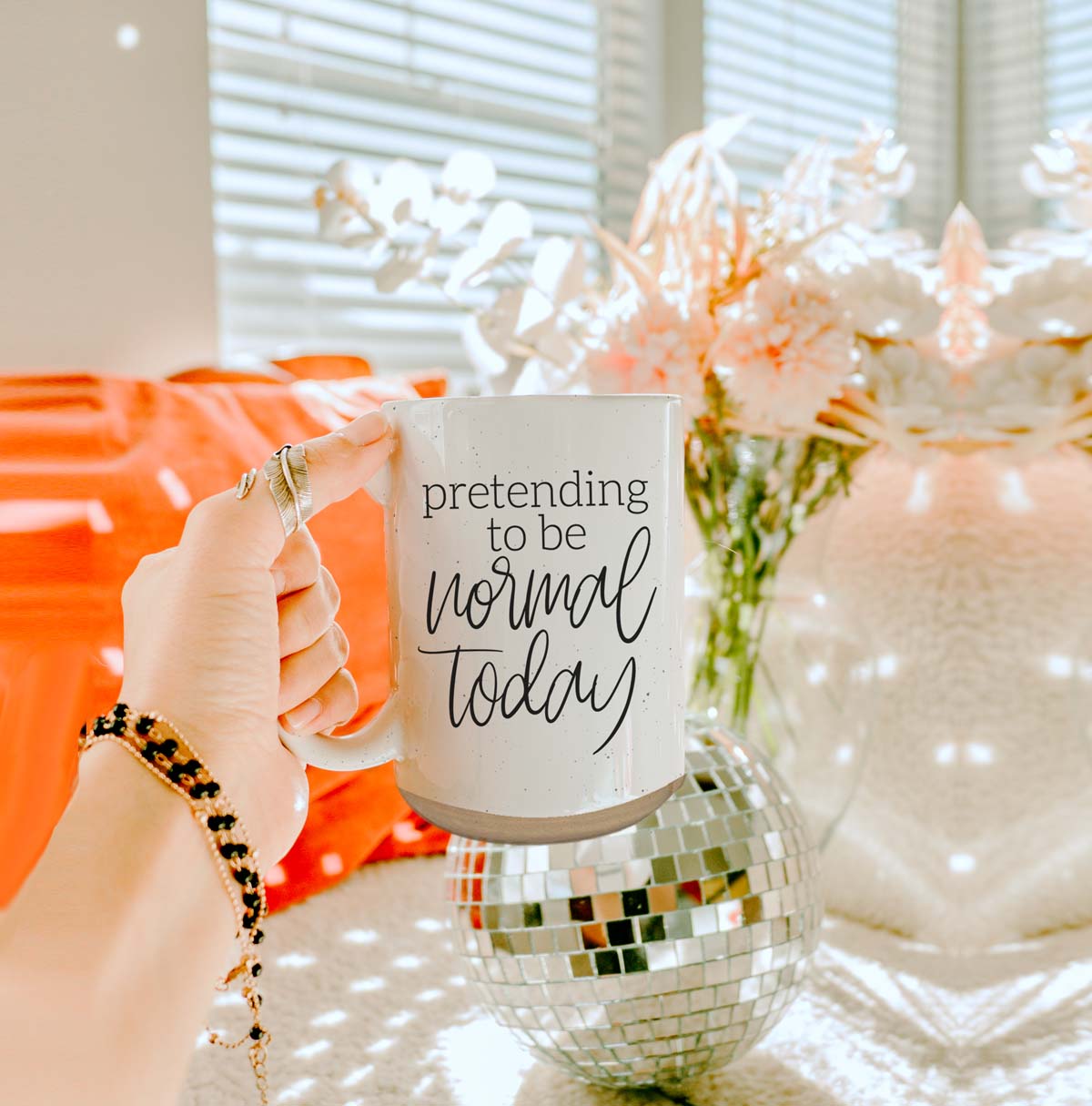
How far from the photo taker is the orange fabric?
70 centimetres

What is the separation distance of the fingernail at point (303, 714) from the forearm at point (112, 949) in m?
0.11

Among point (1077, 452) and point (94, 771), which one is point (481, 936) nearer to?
point (94, 771)

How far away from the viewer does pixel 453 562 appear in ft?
1.49

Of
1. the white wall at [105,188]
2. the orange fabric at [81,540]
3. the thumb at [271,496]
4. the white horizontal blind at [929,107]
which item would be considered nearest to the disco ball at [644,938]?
the thumb at [271,496]

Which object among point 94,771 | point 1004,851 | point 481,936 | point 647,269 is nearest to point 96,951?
point 94,771

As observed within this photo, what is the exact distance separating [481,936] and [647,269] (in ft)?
1.62

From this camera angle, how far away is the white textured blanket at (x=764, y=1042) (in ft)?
1.91

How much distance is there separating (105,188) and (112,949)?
83 centimetres

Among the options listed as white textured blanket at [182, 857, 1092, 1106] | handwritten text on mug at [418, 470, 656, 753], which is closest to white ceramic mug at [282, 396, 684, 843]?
handwritten text on mug at [418, 470, 656, 753]

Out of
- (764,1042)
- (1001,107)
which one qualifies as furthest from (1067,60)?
(764,1042)

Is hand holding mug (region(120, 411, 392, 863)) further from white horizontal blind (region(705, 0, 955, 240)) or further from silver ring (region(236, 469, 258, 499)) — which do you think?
white horizontal blind (region(705, 0, 955, 240))

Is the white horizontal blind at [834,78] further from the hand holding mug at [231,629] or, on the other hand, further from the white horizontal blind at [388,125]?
the hand holding mug at [231,629]

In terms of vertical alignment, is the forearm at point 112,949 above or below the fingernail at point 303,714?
below

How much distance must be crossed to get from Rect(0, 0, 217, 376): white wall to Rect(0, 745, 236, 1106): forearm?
65 cm
